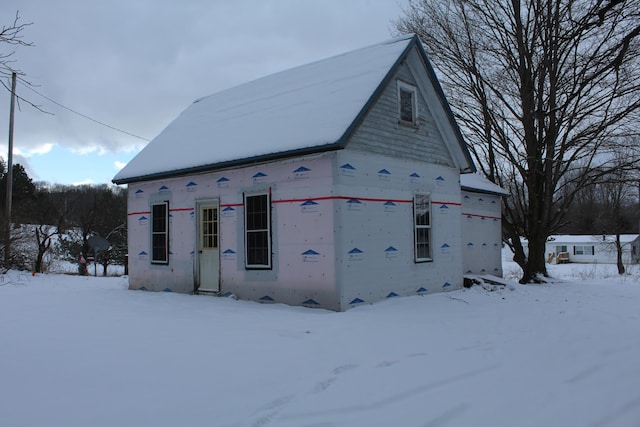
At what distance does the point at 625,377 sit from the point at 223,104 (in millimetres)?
12997

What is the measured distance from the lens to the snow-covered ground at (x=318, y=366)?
436 centimetres

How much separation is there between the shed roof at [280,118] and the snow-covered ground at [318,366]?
140 inches

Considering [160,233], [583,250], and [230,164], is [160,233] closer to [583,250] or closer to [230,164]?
[230,164]

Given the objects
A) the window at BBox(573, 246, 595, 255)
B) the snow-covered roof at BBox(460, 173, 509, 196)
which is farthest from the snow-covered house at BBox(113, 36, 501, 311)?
the window at BBox(573, 246, 595, 255)

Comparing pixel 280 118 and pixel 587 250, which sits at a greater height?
pixel 280 118

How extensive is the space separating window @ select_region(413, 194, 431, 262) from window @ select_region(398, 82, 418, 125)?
1942 mm

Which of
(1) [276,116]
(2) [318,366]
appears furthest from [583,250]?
(2) [318,366]

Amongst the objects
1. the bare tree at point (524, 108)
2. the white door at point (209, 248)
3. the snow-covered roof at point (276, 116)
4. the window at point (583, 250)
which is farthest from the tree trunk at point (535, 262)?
the window at point (583, 250)

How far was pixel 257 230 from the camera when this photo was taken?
11148 millimetres

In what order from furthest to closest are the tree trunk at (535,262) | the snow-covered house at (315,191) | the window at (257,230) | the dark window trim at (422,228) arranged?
the tree trunk at (535,262) < the dark window trim at (422,228) < the window at (257,230) < the snow-covered house at (315,191)

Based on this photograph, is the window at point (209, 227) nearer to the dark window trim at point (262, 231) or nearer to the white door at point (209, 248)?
the white door at point (209, 248)

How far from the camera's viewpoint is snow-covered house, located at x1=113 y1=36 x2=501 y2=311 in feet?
33.1

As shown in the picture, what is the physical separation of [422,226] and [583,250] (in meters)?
56.3

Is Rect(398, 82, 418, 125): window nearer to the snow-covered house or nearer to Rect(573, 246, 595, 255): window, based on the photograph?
the snow-covered house
